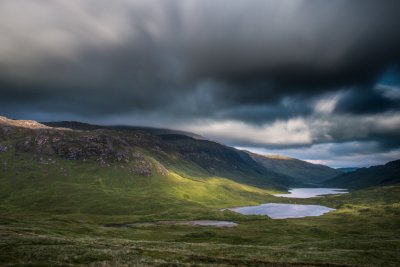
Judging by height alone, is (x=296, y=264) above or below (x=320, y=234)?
above

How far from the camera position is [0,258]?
44844 mm

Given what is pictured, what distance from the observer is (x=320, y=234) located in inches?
5955

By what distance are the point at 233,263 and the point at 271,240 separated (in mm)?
70760

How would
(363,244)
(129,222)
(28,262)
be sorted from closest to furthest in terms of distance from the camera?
(28,262)
(363,244)
(129,222)

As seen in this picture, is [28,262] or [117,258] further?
[117,258]

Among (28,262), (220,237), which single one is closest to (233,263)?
(28,262)

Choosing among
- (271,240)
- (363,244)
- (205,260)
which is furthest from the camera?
(271,240)

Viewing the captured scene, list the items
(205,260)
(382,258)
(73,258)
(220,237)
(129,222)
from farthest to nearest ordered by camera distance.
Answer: (129,222) → (220,237) → (382,258) → (205,260) → (73,258)

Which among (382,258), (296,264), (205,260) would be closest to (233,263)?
(205,260)

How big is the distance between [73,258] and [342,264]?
42720 millimetres

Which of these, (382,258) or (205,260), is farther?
(382,258)

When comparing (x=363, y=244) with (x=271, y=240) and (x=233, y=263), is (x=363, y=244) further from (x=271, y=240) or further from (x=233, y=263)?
(x=233, y=263)

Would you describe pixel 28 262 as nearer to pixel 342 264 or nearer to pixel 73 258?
pixel 73 258

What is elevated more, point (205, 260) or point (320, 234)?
point (205, 260)
